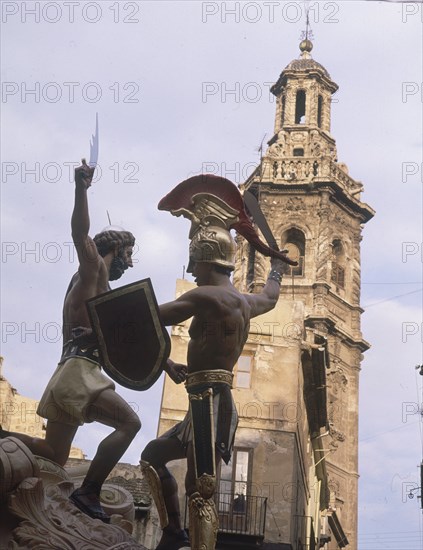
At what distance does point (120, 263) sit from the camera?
796 cm

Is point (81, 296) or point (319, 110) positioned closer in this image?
point (81, 296)

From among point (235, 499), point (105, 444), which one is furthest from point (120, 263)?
point (235, 499)

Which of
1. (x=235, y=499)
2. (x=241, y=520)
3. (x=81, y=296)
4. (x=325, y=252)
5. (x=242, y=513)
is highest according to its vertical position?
(x=325, y=252)

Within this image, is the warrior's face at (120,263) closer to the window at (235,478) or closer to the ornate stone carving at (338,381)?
the window at (235,478)

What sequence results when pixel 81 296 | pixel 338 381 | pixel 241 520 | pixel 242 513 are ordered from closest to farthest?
pixel 81 296, pixel 241 520, pixel 242 513, pixel 338 381

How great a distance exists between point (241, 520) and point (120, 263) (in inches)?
732

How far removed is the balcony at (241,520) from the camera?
81.4 feet

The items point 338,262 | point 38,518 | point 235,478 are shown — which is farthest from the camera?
point 338,262

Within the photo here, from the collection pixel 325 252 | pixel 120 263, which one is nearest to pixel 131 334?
pixel 120 263

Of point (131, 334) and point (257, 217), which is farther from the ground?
point (257, 217)

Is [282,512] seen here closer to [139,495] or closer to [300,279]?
[139,495]

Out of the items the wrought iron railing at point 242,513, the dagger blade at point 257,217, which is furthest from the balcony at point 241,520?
the dagger blade at point 257,217

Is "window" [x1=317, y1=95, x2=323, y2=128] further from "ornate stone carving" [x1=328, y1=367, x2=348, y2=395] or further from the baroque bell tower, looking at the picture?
"ornate stone carving" [x1=328, y1=367, x2=348, y2=395]

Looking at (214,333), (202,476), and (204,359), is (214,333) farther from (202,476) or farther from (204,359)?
(202,476)
